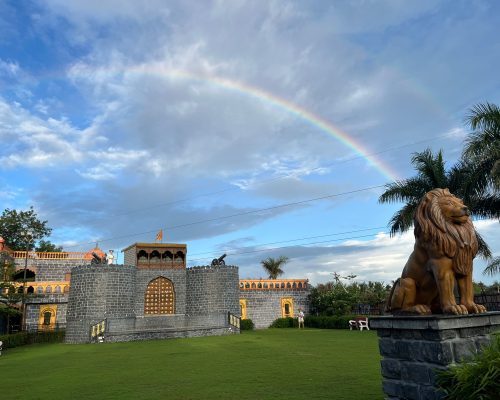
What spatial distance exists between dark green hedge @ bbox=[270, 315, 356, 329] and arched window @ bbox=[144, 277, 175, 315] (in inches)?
302

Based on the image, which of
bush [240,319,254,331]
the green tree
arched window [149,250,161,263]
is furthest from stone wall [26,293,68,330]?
bush [240,319,254,331]

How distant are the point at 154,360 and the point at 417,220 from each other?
931 centimetres

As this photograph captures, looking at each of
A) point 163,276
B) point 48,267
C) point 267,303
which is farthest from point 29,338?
point 267,303

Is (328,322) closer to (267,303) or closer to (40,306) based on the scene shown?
(267,303)

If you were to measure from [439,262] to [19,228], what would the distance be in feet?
125

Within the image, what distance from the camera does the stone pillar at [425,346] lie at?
3.76 meters

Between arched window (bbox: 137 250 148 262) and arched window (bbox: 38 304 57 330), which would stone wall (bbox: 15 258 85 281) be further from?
arched window (bbox: 137 250 148 262)

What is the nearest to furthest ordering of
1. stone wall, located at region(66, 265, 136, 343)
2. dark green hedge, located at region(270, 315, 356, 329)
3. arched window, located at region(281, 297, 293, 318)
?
1. stone wall, located at region(66, 265, 136, 343)
2. dark green hedge, located at region(270, 315, 356, 329)
3. arched window, located at region(281, 297, 293, 318)

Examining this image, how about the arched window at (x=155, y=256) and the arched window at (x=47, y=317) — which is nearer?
the arched window at (x=47, y=317)

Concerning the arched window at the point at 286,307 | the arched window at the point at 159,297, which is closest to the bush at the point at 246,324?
the arched window at the point at 286,307

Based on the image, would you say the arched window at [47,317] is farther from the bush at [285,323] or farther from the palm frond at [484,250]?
the palm frond at [484,250]

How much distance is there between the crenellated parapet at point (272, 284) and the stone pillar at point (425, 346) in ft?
79.9

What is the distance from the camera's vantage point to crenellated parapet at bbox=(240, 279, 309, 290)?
28.5 metres

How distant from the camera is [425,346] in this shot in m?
3.93
